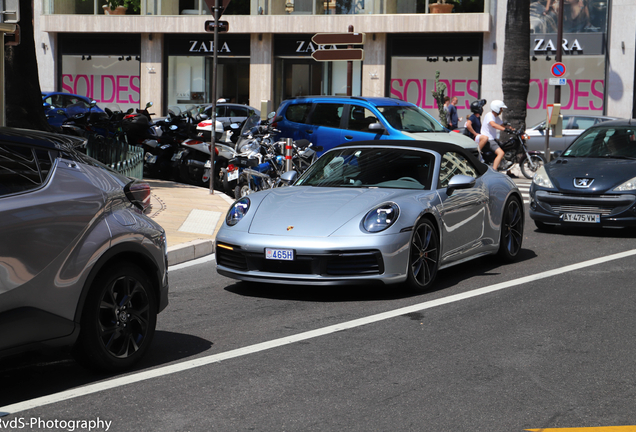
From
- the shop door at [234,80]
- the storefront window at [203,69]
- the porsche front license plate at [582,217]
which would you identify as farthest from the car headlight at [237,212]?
the shop door at [234,80]

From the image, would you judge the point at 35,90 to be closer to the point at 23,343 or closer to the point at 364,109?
the point at 364,109

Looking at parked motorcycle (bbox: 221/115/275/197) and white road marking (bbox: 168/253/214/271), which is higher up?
parked motorcycle (bbox: 221/115/275/197)

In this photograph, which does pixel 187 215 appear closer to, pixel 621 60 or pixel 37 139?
pixel 37 139

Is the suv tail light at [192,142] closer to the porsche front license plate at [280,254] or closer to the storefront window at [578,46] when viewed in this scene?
the porsche front license plate at [280,254]

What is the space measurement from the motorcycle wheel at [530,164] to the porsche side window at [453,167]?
37.8 ft

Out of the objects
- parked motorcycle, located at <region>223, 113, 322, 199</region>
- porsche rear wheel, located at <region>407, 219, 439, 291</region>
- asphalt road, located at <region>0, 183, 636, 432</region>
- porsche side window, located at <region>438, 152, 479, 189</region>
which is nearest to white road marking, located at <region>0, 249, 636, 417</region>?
asphalt road, located at <region>0, 183, 636, 432</region>

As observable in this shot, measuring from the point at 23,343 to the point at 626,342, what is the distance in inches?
155

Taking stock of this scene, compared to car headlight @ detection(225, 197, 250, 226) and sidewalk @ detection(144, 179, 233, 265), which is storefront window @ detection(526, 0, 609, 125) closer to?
sidewalk @ detection(144, 179, 233, 265)

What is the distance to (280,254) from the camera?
714 cm

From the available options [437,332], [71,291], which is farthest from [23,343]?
[437,332]

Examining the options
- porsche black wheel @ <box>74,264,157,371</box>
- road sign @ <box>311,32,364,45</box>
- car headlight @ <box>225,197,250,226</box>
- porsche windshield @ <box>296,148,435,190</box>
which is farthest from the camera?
road sign @ <box>311,32,364,45</box>

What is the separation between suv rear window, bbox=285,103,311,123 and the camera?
1784cm

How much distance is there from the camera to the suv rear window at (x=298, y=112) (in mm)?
17844

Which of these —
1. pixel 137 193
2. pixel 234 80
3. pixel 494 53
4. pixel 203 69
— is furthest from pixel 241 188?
pixel 203 69
